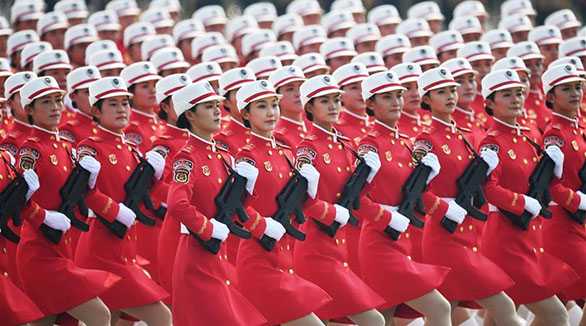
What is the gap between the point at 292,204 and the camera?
8625 millimetres

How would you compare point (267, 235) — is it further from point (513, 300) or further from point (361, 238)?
point (513, 300)

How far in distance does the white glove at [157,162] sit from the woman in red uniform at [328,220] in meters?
1.10

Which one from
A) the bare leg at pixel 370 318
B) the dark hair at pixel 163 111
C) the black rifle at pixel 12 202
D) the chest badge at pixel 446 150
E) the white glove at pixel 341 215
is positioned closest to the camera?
the black rifle at pixel 12 202

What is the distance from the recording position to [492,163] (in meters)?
9.37

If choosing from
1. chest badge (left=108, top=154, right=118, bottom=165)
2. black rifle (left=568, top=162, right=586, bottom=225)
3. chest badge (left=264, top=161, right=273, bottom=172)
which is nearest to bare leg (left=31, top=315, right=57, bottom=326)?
chest badge (left=108, top=154, right=118, bottom=165)

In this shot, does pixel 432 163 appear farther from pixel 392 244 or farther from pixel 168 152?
pixel 168 152

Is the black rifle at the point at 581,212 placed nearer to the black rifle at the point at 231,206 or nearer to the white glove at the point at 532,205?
the white glove at the point at 532,205

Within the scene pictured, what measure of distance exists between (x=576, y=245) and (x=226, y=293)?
10.0 ft

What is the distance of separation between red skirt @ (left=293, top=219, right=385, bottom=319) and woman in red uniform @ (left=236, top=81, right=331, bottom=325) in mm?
153

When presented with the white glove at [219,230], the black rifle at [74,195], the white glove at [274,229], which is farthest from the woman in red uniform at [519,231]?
the black rifle at [74,195]

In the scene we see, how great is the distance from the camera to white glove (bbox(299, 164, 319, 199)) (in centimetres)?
870

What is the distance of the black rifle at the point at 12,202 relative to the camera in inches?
336

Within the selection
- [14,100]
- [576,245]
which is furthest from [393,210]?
[14,100]

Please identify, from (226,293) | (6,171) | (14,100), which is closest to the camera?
(226,293)
